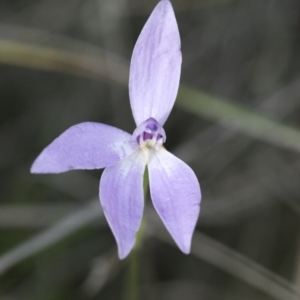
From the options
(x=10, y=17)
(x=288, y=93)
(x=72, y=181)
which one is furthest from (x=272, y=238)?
(x=10, y=17)

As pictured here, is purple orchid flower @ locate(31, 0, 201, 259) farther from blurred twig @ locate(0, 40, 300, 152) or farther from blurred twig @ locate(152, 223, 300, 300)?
blurred twig @ locate(152, 223, 300, 300)

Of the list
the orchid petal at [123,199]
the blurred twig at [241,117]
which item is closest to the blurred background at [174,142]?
the blurred twig at [241,117]

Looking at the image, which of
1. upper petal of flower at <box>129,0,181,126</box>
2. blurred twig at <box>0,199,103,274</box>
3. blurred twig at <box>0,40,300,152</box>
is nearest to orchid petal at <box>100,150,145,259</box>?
upper petal of flower at <box>129,0,181,126</box>

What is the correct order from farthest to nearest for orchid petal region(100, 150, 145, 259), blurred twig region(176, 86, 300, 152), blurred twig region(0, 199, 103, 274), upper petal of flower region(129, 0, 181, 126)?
1. blurred twig region(176, 86, 300, 152)
2. blurred twig region(0, 199, 103, 274)
3. upper petal of flower region(129, 0, 181, 126)
4. orchid petal region(100, 150, 145, 259)

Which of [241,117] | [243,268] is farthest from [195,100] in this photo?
[243,268]

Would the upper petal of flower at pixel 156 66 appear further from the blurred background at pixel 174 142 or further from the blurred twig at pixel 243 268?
the blurred twig at pixel 243 268

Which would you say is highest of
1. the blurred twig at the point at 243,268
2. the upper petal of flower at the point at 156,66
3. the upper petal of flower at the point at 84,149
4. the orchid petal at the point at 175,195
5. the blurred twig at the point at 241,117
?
the upper petal of flower at the point at 156,66
